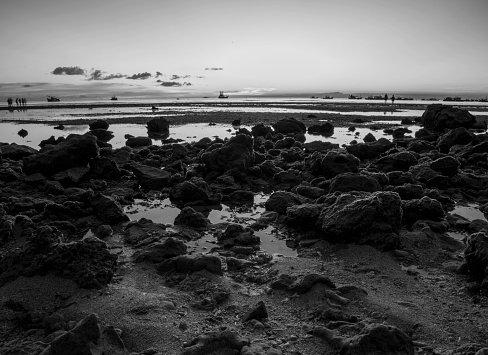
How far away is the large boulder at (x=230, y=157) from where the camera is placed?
1482cm

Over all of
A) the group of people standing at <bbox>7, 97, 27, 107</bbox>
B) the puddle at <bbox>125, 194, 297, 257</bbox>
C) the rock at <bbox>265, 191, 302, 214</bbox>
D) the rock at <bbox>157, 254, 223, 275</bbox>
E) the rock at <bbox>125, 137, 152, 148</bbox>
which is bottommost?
the puddle at <bbox>125, 194, 297, 257</bbox>

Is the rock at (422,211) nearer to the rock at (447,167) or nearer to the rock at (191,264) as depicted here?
the rock at (447,167)

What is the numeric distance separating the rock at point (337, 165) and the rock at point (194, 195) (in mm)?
4616

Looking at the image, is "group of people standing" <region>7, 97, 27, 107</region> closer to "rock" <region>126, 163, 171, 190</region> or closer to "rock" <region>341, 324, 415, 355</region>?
"rock" <region>126, 163, 171, 190</region>

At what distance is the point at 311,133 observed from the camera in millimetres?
31219

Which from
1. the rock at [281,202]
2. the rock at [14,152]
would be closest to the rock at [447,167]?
the rock at [281,202]

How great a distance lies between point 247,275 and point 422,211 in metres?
5.20

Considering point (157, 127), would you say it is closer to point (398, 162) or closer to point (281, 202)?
point (398, 162)

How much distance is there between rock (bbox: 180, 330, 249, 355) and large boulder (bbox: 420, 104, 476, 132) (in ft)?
98.0

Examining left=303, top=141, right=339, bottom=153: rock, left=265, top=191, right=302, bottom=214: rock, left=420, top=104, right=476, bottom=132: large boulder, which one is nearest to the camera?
left=265, top=191, right=302, bottom=214: rock

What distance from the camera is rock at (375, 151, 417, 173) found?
15.7m

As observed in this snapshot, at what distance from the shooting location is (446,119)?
29984 mm

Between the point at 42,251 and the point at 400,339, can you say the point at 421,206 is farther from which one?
the point at 42,251

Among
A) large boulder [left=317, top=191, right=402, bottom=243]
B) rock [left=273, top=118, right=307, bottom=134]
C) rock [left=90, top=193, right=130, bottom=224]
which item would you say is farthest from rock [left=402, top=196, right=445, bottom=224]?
rock [left=273, top=118, right=307, bottom=134]
